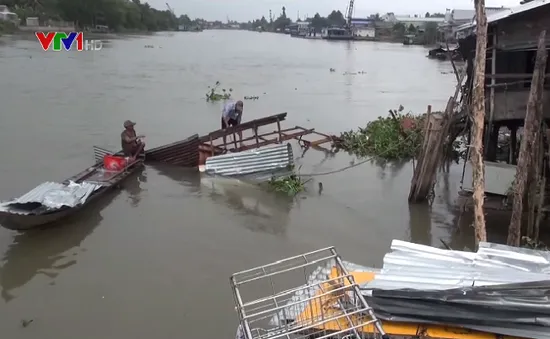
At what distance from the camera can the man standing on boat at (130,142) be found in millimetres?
12406

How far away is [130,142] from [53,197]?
362cm

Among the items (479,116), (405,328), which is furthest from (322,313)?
(479,116)

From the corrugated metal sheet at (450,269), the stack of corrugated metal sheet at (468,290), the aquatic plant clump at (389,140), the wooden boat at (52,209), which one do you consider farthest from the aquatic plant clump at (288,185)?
the stack of corrugated metal sheet at (468,290)

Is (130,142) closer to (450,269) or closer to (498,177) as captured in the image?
(498,177)

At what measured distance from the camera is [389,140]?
49.3ft

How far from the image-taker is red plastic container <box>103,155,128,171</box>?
1192 centimetres

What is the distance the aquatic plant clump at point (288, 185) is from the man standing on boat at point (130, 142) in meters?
3.26

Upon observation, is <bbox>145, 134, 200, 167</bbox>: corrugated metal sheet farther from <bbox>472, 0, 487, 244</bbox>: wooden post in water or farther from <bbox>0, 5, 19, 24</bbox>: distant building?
<bbox>0, 5, 19, 24</bbox>: distant building

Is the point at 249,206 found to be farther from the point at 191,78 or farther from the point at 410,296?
the point at 191,78

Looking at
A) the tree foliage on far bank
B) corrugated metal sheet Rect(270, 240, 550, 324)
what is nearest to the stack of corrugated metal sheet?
corrugated metal sheet Rect(270, 240, 550, 324)

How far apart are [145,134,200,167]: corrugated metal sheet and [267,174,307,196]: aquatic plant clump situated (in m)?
2.10

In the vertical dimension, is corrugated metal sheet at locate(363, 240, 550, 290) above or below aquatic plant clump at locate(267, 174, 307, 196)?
above

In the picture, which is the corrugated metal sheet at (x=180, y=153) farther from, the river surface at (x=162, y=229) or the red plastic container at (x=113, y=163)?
the red plastic container at (x=113, y=163)

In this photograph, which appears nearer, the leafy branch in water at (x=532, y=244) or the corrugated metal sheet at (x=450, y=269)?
the corrugated metal sheet at (x=450, y=269)
